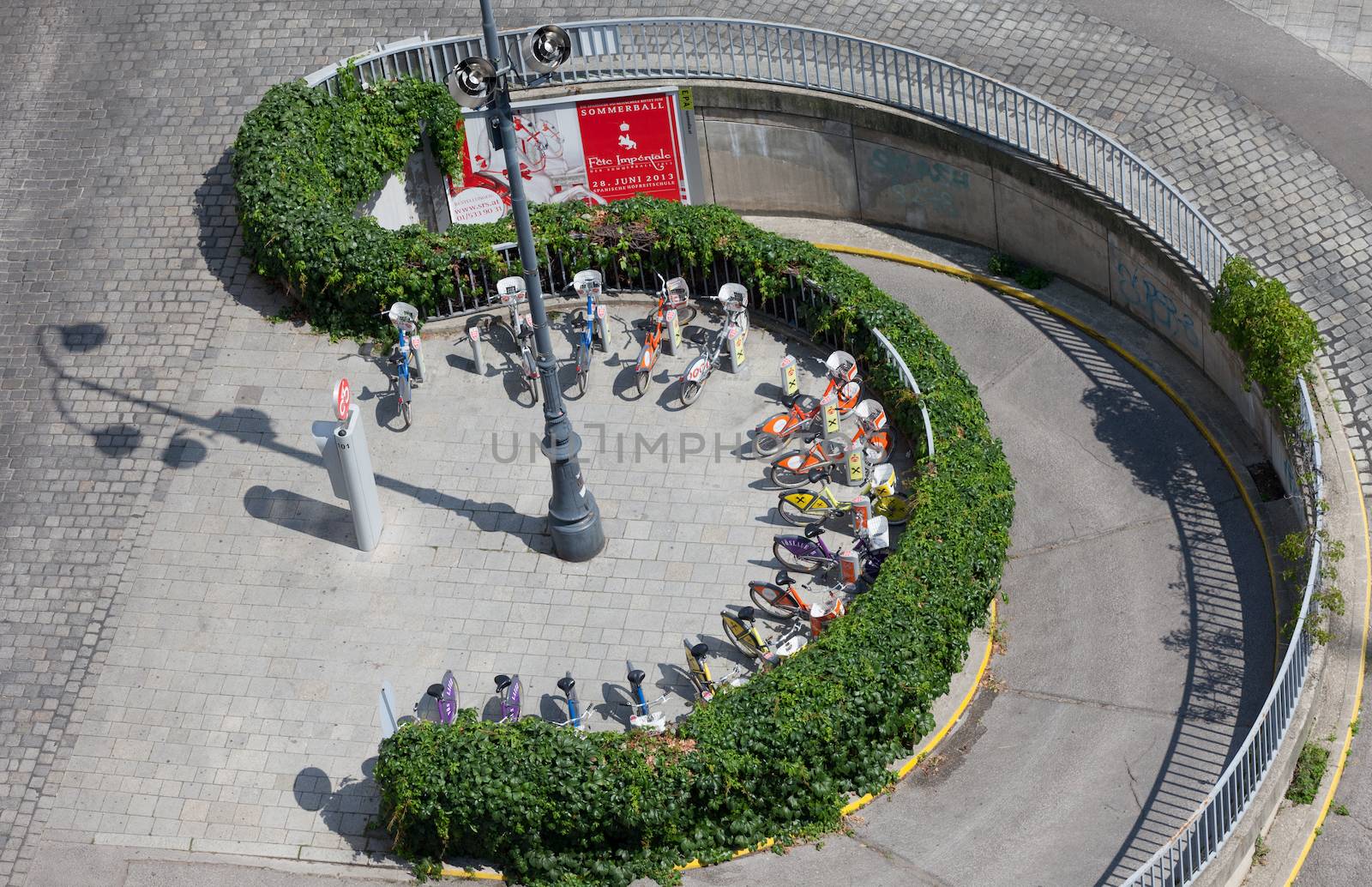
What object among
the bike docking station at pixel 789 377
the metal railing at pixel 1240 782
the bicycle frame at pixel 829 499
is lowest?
the metal railing at pixel 1240 782

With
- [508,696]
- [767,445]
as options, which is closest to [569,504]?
[508,696]

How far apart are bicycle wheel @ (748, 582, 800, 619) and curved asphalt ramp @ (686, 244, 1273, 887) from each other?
7.40ft

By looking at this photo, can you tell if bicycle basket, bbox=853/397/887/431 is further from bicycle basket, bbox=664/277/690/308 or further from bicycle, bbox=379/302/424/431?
bicycle, bbox=379/302/424/431

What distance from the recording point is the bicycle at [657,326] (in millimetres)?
23969

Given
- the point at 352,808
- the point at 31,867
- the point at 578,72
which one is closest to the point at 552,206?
the point at 578,72

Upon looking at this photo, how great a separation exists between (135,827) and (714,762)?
6.10 m

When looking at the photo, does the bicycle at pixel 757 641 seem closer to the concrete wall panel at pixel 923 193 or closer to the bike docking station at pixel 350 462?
the bike docking station at pixel 350 462

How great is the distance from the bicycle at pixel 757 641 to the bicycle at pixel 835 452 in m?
2.27

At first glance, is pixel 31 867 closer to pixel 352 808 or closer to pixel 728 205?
pixel 352 808

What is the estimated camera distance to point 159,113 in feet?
89.8

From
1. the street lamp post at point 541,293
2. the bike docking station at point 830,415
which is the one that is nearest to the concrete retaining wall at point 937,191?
the bike docking station at point 830,415

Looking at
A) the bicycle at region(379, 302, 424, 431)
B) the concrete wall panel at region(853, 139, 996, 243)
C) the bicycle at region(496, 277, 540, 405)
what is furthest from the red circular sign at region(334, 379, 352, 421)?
the concrete wall panel at region(853, 139, 996, 243)

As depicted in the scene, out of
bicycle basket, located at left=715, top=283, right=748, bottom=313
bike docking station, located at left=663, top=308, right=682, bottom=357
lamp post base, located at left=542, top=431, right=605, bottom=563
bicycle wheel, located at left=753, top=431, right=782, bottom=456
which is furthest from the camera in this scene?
bike docking station, located at left=663, top=308, right=682, bottom=357

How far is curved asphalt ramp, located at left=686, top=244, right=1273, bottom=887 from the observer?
19000 mm
